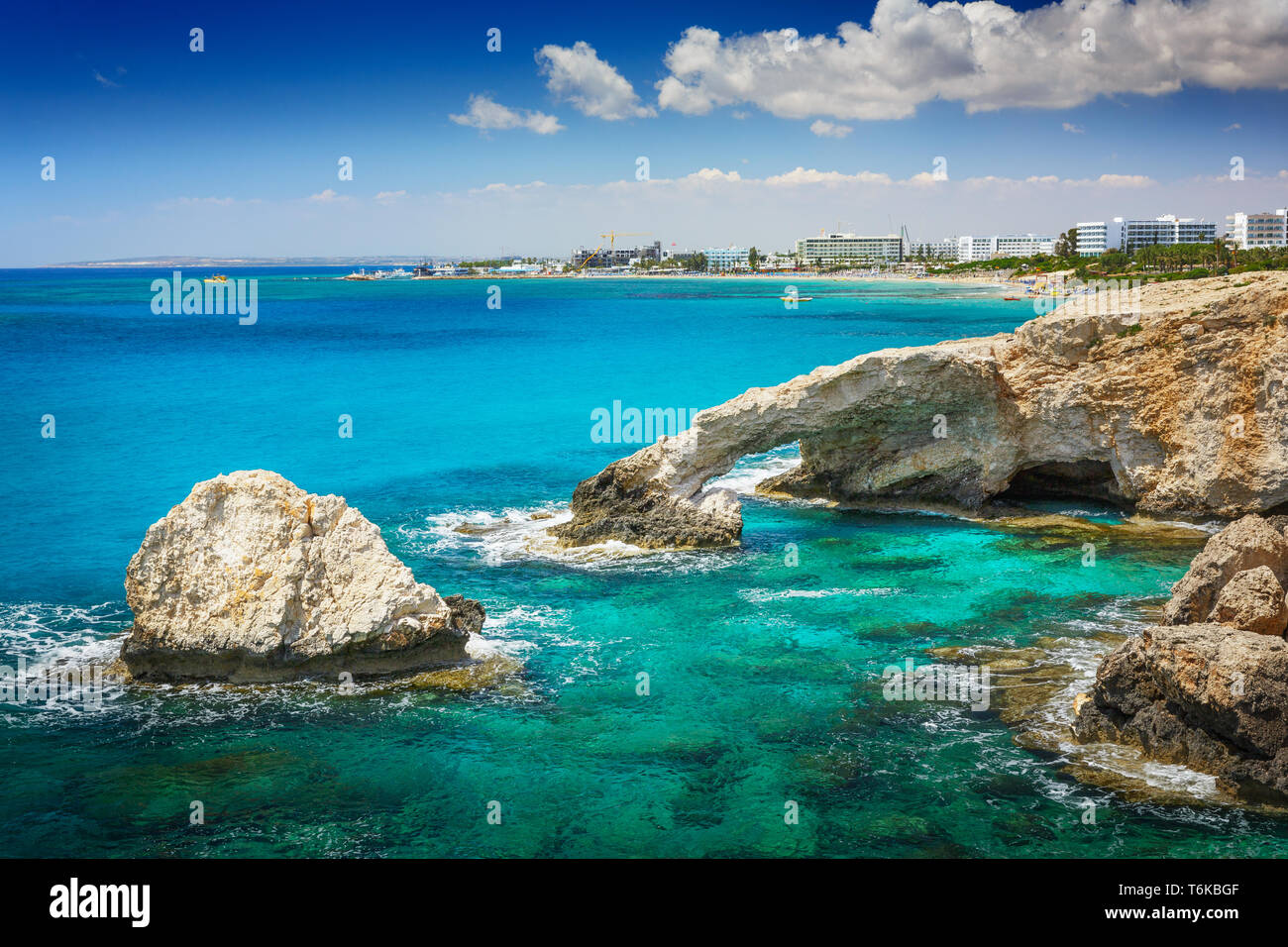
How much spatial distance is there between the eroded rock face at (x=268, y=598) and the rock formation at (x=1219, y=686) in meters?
9.73

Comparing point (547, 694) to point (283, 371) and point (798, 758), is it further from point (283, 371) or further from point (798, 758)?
point (283, 371)

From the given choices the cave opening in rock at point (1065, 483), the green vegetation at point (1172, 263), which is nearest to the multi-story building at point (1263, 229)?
the green vegetation at point (1172, 263)

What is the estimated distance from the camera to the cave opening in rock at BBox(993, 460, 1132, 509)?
25.9 m

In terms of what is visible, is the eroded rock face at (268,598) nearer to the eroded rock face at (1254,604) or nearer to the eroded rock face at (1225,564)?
the eroded rock face at (1225,564)

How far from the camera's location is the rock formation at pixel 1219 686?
12.0 metres

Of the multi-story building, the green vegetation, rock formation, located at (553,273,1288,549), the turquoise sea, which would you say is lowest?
the turquoise sea

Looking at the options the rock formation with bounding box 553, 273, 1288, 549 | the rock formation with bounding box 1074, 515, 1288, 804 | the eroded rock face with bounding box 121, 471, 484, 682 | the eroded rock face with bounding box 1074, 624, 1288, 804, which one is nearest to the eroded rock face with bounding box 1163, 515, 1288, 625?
the rock formation with bounding box 1074, 515, 1288, 804

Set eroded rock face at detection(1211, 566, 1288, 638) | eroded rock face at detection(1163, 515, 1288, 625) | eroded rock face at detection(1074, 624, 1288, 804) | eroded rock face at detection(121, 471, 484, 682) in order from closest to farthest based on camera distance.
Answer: eroded rock face at detection(1074, 624, 1288, 804)
eroded rock face at detection(1211, 566, 1288, 638)
eroded rock face at detection(1163, 515, 1288, 625)
eroded rock face at detection(121, 471, 484, 682)

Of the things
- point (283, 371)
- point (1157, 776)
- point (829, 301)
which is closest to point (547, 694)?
point (1157, 776)

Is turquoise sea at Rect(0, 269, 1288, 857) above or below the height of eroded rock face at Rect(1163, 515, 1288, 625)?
below

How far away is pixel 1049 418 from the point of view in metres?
24.8

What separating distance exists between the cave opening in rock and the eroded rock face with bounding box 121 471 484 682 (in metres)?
16.4

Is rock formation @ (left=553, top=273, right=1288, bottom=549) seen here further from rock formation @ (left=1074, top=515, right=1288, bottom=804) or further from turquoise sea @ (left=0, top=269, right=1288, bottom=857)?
rock formation @ (left=1074, top=515, right=1288, bottom=804)
